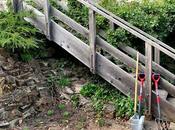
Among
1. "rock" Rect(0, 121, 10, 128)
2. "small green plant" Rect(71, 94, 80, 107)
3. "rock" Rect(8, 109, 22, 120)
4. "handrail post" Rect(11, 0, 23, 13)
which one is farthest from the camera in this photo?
"handrail post" Rect(11, 0, 23, 13)

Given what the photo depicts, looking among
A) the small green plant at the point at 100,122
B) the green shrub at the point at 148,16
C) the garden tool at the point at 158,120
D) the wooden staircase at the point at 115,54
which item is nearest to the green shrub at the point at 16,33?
the wooden staircase at the point at 115,54

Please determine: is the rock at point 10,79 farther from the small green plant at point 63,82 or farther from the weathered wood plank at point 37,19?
the weathered wood plank at point 37,19

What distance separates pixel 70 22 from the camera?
7.70 m

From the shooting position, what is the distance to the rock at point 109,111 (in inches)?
272

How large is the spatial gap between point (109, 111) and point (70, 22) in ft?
5.87

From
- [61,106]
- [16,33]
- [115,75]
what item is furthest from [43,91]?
[115,75]

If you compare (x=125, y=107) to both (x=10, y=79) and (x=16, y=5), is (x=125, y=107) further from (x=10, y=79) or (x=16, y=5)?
(x=16, y=5)

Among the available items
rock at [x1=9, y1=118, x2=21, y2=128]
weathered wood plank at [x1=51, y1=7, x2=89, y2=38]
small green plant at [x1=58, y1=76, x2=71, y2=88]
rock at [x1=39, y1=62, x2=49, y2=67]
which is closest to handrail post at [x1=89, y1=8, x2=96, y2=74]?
weathered wood plank at [x1=51, y1=7, x2=89, y2=38]

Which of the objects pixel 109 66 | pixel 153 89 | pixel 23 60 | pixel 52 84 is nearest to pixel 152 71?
pixel 153 89

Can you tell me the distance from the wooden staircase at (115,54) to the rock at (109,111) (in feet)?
1.08

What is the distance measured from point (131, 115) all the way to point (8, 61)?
251 cm

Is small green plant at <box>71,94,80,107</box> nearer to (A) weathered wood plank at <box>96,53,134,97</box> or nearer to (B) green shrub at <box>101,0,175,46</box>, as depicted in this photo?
(A) weathered wood plank at <box>96,53,134,97</box>

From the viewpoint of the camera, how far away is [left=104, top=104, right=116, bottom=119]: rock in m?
6.91

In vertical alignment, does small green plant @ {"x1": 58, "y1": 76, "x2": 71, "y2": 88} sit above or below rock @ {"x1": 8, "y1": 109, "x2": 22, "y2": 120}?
above
